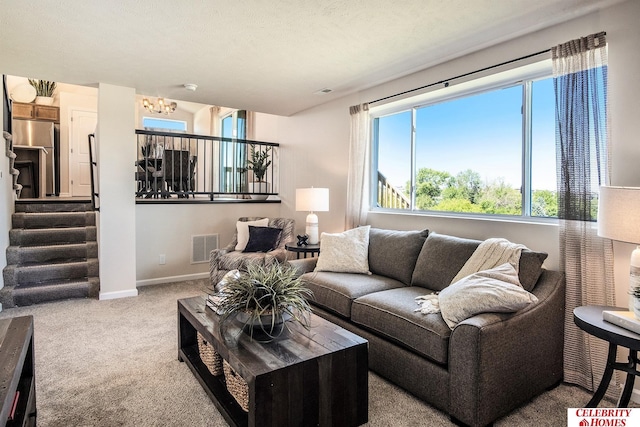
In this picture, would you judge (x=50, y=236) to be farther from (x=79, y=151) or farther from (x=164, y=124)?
(x=164, y=124)

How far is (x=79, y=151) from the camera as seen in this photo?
23.5 ft

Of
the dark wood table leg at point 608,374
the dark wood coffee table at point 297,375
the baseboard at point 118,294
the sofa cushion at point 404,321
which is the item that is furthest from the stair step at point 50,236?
the dark wood table leg at point 608,374

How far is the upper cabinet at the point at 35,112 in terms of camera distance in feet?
21.5

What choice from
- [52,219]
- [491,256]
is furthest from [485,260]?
[52,219]

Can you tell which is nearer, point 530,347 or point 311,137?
point 530,347

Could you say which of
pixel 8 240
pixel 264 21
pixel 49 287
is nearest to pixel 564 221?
pixel 264 21

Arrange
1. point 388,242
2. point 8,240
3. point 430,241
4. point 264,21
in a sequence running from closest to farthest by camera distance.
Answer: point 264,21
point 430,241
point 388,242
point 8,240

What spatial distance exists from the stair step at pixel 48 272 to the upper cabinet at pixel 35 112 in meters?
3.98

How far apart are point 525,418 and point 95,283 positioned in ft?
14.4

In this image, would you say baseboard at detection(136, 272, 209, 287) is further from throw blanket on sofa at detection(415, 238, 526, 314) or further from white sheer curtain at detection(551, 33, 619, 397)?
white sheer curtain at detection(551, 33, 619, 397)

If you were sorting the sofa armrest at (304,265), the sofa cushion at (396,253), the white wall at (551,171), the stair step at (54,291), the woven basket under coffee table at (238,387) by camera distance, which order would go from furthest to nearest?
1. the stair step at (54,291)
2. the sofa armrest at (304,265)
3. the sofa cushion at (396,253)
4. the white wall at (551,171)
5. the woven basket under coffee table at (238,387)

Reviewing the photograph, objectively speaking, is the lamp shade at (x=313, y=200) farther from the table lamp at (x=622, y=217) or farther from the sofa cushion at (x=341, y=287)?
the table lamp at (x=622, y=217)

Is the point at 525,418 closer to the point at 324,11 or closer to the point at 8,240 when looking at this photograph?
the point at 324,11

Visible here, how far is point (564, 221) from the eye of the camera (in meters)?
2.38
